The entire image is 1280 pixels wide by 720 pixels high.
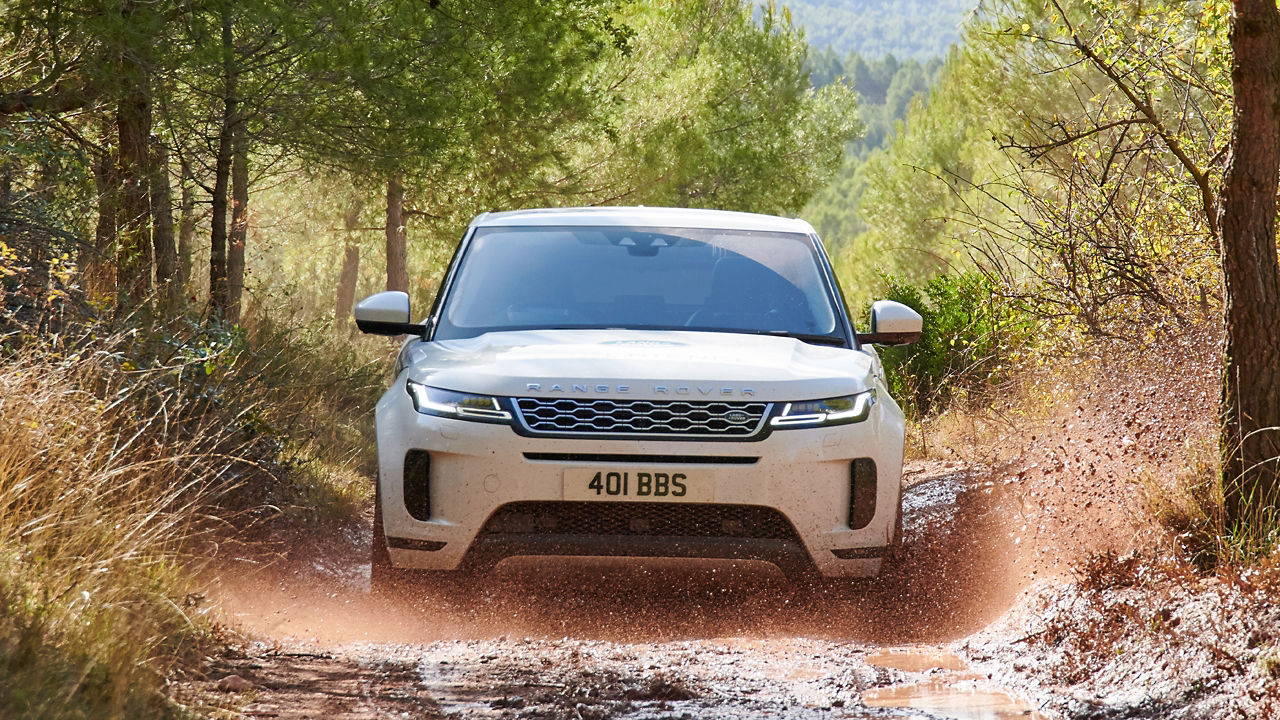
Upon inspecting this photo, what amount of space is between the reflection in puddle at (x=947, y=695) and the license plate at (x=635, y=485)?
0.84 meters

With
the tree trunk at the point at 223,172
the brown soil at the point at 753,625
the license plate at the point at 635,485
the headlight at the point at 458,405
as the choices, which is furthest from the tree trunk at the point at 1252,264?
the tree trunk at the point at 223,172

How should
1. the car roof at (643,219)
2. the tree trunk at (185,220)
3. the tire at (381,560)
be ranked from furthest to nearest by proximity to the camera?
the tree trunk at (185,220) → the car roof at (643,219) → the tire at (381,560)

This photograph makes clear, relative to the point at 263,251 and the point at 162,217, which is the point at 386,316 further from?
the point at 263,251

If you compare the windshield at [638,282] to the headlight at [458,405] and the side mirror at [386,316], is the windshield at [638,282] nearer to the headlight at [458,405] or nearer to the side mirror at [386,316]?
the side mirror at [386,316]

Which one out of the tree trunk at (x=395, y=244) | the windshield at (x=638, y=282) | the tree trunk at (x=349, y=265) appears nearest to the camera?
the windshield at (x=638, y=282)

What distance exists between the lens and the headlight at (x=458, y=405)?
4789 mm

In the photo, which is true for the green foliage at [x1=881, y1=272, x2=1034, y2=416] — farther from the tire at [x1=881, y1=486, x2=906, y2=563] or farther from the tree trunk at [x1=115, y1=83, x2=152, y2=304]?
the tree trunk at [x1=115, y1=83, x2=152, y2=304]

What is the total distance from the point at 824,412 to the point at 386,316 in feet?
6.52

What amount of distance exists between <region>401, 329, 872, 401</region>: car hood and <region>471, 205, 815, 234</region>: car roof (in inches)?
38.4

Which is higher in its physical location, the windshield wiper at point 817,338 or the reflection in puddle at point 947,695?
the windshield wiper at point 817,338

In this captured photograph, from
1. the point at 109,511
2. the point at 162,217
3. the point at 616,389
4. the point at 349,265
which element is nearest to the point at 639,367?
the point at 616,389

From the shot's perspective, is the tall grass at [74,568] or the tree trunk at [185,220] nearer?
the tall grass at [74,568]

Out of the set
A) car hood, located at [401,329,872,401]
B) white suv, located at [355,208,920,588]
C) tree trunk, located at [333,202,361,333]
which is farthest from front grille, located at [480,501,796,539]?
tree trunk, located at [333,202,361,333]

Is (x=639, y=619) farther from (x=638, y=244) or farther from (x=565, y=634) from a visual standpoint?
(x=638, y=244)
